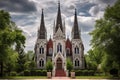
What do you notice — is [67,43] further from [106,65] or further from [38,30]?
[106,65]

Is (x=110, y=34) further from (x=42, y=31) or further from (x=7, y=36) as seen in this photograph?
(x=42, y=31)

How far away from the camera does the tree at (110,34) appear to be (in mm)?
35906

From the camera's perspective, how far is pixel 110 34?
36.0m

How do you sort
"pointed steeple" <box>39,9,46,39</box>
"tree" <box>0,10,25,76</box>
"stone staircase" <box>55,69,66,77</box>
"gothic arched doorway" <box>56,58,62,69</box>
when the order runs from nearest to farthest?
"tree" <box>0,10,25,76</box>
"stone staircase" <box>55,69,66,77</box>
"gothic arched doorway" <box>56,58,62,69</box>
"pointed steeple" <box>39,9,46,39</box>

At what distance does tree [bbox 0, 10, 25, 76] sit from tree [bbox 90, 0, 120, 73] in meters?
12.5

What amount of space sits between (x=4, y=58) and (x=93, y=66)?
36.6 m

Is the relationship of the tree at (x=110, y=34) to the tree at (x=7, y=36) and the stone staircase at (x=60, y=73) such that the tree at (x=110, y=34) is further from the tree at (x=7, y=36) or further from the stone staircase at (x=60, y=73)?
the stone staircase at (x=60, y=73)

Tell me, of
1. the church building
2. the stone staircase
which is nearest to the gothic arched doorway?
the church building

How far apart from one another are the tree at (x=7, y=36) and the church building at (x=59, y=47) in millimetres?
25168

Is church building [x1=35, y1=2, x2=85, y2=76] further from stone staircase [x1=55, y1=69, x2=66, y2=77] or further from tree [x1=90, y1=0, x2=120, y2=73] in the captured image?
tree [x1=90, y1=0, x2=120, y2=73]

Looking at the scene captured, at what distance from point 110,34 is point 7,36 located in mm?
14796

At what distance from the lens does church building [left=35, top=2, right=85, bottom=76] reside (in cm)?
6788

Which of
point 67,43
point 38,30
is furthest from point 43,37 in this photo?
point 67,43

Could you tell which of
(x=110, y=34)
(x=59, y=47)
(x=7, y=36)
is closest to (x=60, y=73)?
(x=59, y=47)
